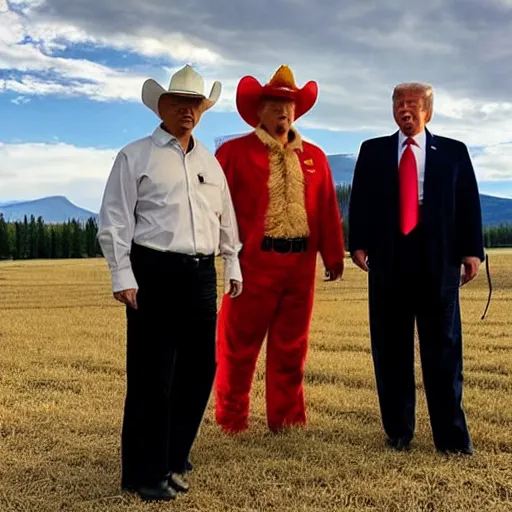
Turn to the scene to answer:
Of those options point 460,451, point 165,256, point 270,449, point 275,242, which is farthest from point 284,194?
point 460,451

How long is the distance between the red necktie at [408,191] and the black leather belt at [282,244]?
655mm

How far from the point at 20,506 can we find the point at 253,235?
198 cm

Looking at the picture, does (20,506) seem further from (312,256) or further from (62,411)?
(312,256)

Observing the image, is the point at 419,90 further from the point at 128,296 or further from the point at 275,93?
the point at 128,296

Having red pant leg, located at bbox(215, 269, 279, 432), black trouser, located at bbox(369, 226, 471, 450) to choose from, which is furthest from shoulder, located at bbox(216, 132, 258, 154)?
black trouser, located at bbox(369, 226, 471, 450)

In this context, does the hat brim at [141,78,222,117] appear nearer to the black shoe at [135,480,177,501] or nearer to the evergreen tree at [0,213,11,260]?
the black shoe at [135,480,177,501]

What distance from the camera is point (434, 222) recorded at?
14.4ft

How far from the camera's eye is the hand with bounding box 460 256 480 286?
451cm

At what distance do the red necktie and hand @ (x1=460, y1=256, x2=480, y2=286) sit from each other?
40 centimetres

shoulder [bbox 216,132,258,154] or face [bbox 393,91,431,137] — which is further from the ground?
face [bbox 393,91,431,137]

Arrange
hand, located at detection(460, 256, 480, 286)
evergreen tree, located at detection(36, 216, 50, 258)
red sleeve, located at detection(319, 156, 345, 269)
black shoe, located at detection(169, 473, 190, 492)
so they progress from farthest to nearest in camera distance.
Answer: evergreen tree, located at detection(36, 216, 50, 258) < red sleeve, located at detection(319, 156, 345, 269) < hand, located at detection(460, 256, 480, 286) < black shoe, located at detection(169, 473, 190, 492)

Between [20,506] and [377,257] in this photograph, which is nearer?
[20,506]

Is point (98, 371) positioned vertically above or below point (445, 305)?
below

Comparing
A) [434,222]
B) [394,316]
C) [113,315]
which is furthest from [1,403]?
[113,315]
